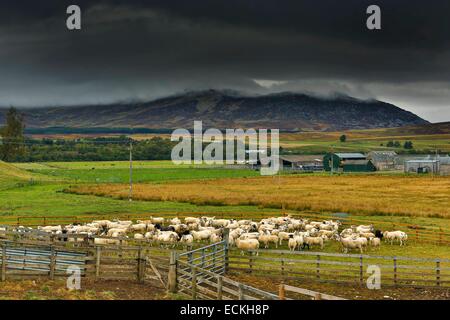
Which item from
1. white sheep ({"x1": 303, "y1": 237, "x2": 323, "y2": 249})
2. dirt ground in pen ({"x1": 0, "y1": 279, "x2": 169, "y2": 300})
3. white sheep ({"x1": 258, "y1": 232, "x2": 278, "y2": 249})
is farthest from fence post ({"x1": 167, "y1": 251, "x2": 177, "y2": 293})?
white sheep ({"x1": 303, "y1": 237, "x2": 323, "y2": 249})

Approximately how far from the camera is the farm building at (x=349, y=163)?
441ft

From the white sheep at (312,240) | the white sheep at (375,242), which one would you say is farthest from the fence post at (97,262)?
the white sheep at (375,242)

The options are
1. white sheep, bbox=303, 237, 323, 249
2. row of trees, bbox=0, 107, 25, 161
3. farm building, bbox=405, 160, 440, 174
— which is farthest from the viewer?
row of trees, bbox=0, 107, 25, 161

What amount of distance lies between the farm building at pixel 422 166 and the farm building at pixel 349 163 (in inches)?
429

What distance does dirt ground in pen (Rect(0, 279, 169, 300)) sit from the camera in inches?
719

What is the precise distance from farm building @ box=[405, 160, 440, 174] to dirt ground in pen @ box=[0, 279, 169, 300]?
344 feet

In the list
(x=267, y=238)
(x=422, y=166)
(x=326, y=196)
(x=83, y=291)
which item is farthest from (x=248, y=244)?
(x=422, y=166)

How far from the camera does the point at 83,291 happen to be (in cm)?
1964

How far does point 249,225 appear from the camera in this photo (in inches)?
1500

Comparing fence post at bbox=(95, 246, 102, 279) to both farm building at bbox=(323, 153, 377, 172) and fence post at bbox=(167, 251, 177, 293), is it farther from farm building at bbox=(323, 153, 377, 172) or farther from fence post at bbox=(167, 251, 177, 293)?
farm building at bbox=(323, 153, 377, 172)

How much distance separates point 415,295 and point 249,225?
16.5 meters

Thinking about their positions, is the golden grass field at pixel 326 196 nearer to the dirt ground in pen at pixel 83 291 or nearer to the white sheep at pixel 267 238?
the white sheep at pixel 267 238

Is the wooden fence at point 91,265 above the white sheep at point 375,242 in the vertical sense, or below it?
above

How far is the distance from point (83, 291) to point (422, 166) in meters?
114
